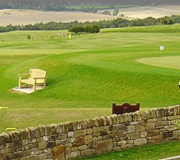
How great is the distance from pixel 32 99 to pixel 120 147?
11060 millimetres

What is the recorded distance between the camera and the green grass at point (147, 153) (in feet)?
44.6

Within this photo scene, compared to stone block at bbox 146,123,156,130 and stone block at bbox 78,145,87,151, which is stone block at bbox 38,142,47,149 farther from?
stone block at bbox 146,123,156,130

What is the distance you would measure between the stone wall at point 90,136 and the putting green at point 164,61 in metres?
12.2

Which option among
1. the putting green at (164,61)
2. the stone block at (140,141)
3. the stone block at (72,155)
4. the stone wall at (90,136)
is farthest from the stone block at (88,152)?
the putting green at (164,61)

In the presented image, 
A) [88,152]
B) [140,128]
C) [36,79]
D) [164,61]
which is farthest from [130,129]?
[164,61]

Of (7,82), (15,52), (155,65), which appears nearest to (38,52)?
(15,52)

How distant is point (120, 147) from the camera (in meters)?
14.2

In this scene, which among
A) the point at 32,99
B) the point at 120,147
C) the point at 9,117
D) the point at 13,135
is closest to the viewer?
the point at 13,135

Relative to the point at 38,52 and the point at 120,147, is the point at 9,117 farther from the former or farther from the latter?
the point at 38,52

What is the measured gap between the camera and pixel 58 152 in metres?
13.2

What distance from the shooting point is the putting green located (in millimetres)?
27583

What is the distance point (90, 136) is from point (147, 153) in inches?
65.5

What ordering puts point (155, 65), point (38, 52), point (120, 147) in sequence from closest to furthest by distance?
point (120, 147), point (155, 65), point (38, 52)

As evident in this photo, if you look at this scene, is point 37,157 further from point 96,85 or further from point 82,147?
point 96,85
